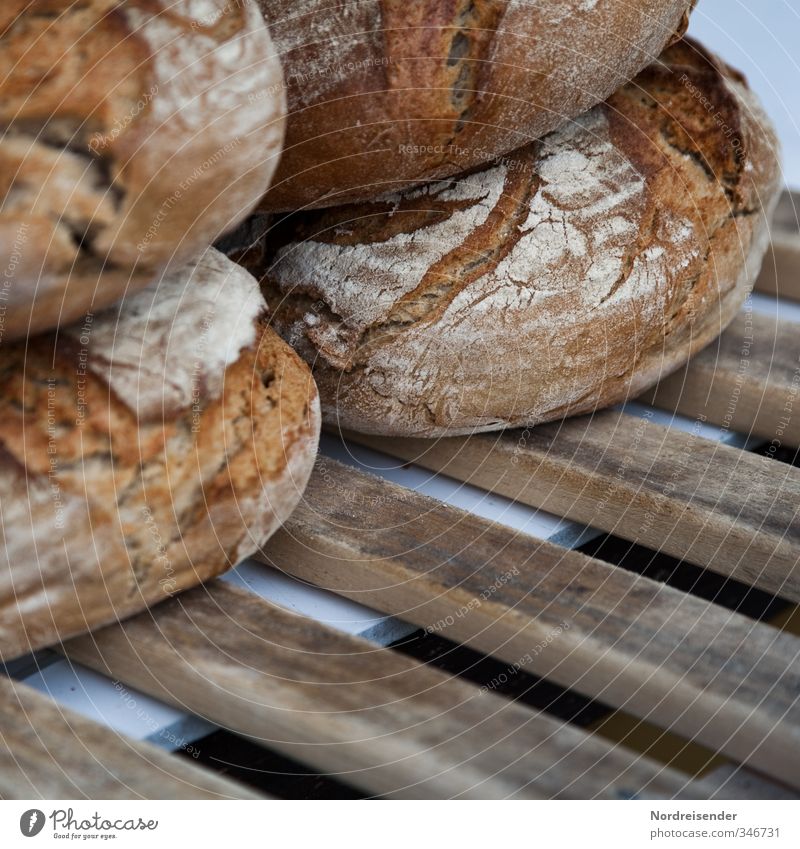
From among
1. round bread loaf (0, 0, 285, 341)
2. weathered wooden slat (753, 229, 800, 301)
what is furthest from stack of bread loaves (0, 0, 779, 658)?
weathered wooden slat (753, 229, 800, 301)

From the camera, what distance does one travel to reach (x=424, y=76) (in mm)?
838

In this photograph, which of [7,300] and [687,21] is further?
[687,21]

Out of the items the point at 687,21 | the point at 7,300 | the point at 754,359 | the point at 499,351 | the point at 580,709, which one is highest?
the point at 687,21

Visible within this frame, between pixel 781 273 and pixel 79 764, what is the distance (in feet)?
3.43

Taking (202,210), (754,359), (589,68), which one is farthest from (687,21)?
(202,210)

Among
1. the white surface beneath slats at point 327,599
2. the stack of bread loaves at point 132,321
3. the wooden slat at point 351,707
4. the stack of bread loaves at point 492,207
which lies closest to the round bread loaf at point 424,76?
the stack of bread loaves at point 492,207

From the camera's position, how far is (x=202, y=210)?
0.71 meters

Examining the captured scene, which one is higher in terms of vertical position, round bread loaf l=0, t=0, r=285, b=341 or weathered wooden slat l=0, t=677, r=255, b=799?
round bread loaf l=0, t=0, r=285, b=341

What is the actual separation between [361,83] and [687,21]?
40 cm

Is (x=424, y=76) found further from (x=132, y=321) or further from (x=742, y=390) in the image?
(x=742, y=390)

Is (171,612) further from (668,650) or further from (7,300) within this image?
(668,650)

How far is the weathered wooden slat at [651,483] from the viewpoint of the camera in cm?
90

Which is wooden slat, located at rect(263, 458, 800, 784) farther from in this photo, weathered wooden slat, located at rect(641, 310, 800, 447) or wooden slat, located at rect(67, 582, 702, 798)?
weathered wooden slat, located at rect(641, 310, 800, 447)

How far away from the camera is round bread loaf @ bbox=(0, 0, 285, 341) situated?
0.64 m
